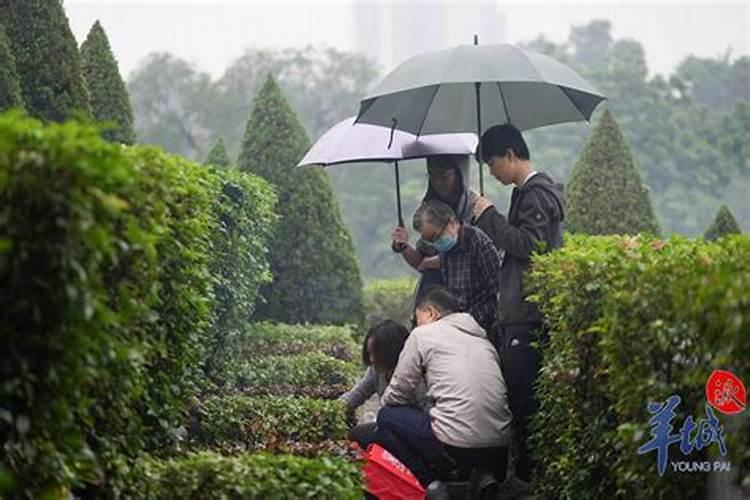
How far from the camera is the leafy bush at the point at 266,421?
21.3ft

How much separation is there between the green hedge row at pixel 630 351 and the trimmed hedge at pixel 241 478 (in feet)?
3.53

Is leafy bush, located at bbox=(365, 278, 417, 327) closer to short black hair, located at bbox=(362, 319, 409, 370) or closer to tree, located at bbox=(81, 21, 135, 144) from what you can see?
tree, located at bbox=(81, 21, 135, 144)

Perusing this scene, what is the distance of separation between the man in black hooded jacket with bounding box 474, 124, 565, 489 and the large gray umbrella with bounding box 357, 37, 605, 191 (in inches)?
20.6

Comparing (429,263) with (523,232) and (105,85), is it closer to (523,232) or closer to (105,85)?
(523,232)

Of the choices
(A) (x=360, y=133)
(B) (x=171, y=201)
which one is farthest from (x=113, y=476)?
(A) (x=360, y=133)

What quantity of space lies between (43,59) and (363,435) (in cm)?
428

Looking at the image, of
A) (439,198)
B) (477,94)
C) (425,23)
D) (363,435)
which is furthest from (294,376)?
(425,23)

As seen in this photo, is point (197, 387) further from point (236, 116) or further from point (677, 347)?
point (236, 116)

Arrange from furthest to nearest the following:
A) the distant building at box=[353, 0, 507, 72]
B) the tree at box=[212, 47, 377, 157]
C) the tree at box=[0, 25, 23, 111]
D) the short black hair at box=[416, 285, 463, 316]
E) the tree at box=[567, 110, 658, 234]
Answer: the distant building at box=[353, 0, 507, 72] → the tree at box=[212, 47, 377, 157] → the tree at box=[567, 110, 658, 234] → the tree at box=[0, 25, 23, 111] → the short black hair at box=[416, 285, 463, 316]

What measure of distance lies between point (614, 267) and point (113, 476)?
2.11m

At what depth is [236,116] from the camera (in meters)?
36.2

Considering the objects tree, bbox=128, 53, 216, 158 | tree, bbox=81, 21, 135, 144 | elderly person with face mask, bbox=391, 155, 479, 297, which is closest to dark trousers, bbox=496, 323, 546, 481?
elderly person with face mask, bbox=391, 155, 479, 297

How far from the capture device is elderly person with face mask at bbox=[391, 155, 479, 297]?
8219 mm

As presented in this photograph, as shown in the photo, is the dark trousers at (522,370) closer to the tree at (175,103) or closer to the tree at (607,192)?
the tree at (607,192)
